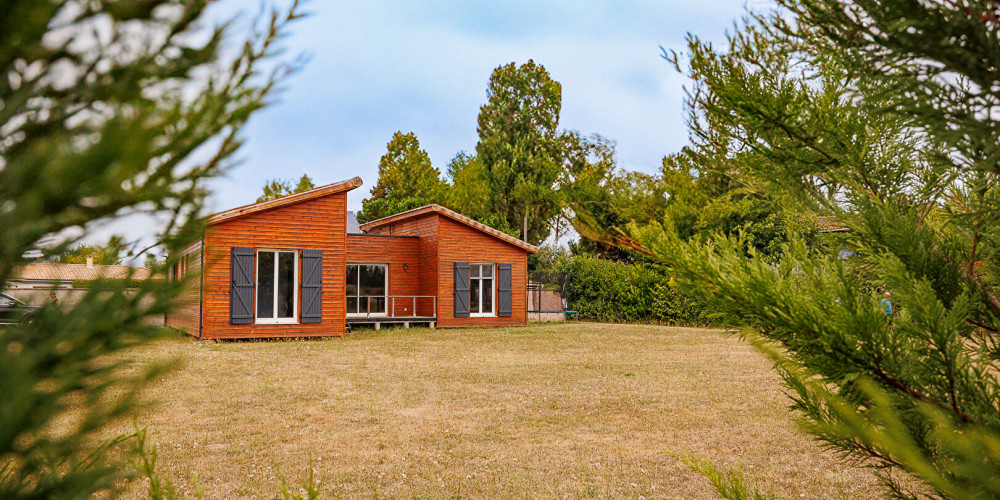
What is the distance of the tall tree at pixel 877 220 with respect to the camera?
3.17 ft

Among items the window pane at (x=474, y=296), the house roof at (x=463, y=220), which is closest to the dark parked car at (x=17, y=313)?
the house roof at (x=463, y=220)

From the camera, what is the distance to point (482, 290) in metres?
20.5

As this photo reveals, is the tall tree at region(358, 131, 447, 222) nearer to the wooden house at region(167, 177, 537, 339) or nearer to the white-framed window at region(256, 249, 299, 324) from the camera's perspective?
the wooden house at region(167, 177, 537, 339)

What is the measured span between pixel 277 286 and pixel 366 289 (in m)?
4.55

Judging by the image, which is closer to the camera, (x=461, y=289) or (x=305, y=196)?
(x=305, y=196)

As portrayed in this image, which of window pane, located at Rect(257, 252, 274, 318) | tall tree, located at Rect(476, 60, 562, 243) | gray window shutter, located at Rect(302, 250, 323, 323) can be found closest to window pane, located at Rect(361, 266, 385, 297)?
gray window shutter, located at Rect(302, 250, 323, 323)

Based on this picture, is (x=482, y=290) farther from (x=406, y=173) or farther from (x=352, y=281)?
(x=406, y=173)

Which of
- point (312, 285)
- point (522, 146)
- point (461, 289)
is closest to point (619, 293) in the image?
point (461, 289)

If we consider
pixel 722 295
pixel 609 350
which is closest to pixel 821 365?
pixel 722 295

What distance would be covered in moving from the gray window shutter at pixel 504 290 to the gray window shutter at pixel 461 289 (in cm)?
126

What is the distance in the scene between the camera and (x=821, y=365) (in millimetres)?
1187

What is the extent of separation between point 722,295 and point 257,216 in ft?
50.3

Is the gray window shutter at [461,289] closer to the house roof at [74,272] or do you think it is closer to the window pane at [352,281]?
the window pane at [352,281]

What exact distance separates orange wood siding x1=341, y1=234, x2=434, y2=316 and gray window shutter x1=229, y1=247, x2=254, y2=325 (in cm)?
466
